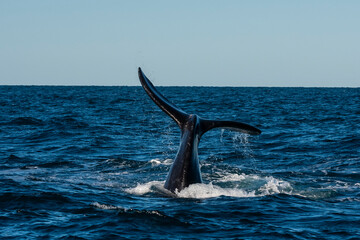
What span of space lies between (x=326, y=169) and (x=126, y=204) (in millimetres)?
6528

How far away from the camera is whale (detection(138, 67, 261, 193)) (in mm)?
10469

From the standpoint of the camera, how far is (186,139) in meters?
10.9

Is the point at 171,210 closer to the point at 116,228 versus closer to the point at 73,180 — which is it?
the point at 116,228

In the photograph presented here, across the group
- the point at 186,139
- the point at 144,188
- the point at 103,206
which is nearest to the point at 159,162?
the point at 144,188

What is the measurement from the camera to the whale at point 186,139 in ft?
34.3

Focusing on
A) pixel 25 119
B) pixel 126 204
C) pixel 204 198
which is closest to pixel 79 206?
pixel 126 204

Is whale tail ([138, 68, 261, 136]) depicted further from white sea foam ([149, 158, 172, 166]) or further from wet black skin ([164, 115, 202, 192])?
white sea foam ([149, 158, 172, 166])

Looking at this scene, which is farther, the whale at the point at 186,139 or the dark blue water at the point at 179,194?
the whale at the point at 186,139

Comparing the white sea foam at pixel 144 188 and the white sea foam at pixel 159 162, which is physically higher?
the white sea foam at pixel 144 188

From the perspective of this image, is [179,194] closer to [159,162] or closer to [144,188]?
[144,188]

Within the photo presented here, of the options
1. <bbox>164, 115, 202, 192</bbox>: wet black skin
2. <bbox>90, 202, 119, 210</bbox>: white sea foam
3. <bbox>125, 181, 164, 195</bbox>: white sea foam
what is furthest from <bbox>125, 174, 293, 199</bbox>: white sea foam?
<bbox>90, 202, 119, 210</bbox>: white sea foam

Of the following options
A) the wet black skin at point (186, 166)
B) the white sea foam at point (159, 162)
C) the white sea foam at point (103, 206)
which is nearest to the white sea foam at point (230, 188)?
the wet black skin at point (186, 166)

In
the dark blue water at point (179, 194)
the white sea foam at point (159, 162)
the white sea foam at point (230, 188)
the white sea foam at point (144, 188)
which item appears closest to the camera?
the dark blue water at point (179, 194)

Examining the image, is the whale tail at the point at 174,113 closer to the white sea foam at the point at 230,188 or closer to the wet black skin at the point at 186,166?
the wet black skin at the point at 186,166
